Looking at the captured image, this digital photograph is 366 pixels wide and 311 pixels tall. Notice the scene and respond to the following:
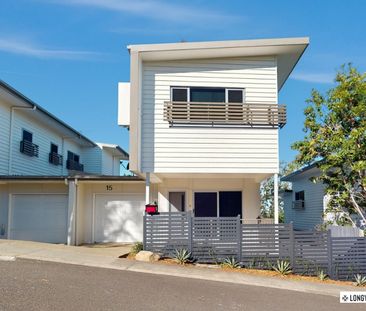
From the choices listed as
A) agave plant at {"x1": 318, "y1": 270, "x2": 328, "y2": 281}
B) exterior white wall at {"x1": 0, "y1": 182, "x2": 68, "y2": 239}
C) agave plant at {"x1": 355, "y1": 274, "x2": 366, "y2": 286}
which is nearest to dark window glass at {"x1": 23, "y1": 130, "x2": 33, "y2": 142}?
exterior white wall at {"x1": 0, "y1": 182, "x2": 68, "y2": 239}

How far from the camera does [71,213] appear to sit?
16312 millimetres

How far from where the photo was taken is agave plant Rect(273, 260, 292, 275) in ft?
36.3

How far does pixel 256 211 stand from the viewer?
53.4 feet

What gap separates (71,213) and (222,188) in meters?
5.89

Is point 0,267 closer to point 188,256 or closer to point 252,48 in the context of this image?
point 188,256

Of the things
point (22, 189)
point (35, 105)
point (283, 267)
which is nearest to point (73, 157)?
point (35, 105)

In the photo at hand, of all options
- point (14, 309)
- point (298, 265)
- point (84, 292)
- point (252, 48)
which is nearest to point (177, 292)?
point (84, 292)

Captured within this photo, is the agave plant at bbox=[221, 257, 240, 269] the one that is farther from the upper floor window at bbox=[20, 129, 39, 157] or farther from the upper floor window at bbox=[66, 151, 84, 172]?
the upper floor window at bbox=[66, 151, 84, 172]

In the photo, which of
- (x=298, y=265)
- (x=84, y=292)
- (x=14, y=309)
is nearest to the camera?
(x=14, y=309)

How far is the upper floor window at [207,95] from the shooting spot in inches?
541

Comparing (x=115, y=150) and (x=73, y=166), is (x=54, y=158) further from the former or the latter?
(x=115, y=150)

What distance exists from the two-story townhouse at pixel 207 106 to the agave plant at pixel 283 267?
2.48 m

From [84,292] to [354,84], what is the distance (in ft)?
29.3

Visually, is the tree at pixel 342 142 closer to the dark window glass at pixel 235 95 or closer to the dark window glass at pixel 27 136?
the dark window glass at pixel 235 95
